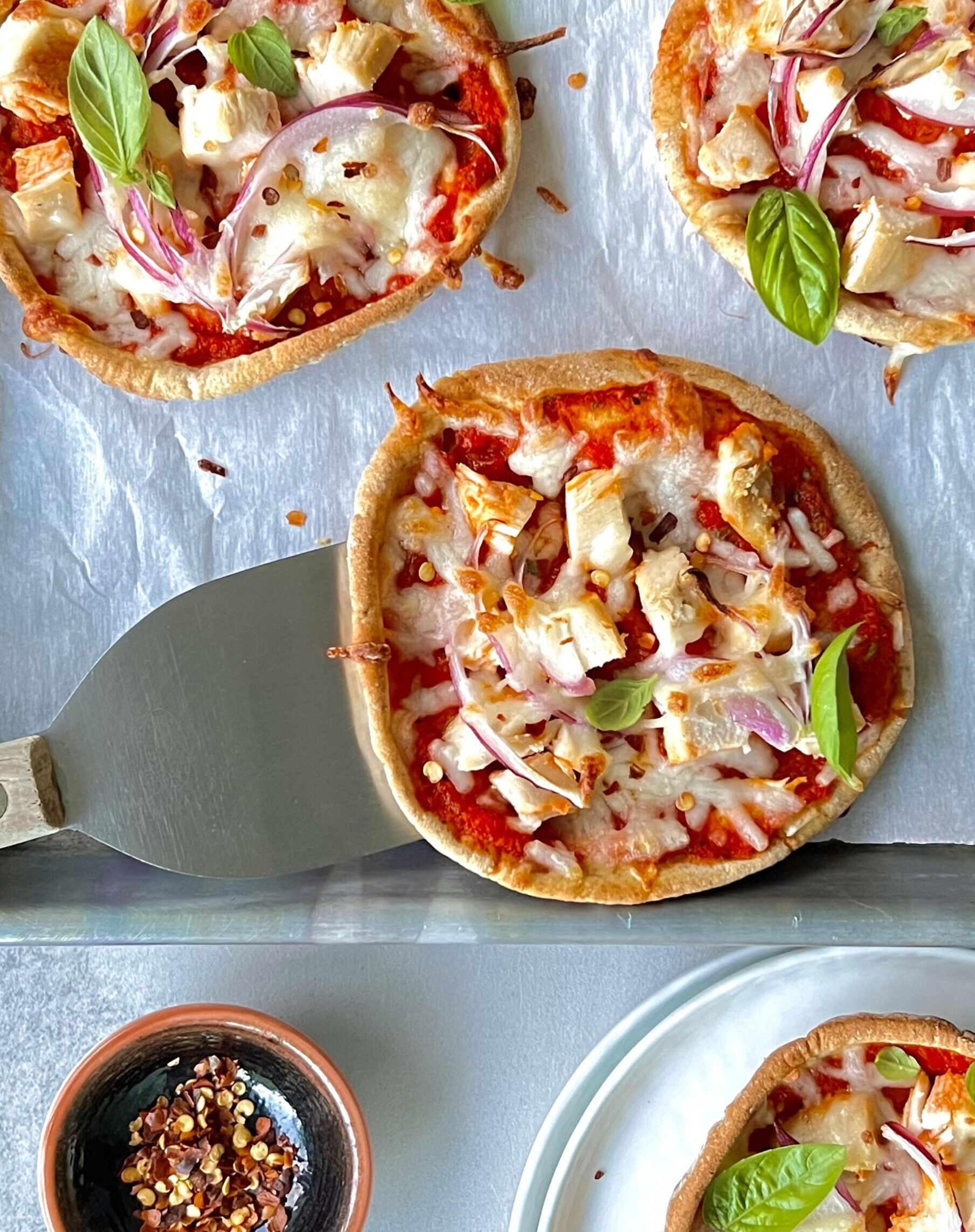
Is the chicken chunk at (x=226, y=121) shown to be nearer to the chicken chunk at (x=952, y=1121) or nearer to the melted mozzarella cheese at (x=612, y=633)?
the melted mozzarella cheese at (x=612, y=633)

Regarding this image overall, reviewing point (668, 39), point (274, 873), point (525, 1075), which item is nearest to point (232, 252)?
point (668, 39)

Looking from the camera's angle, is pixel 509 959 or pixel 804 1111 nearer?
pixel 804 1111

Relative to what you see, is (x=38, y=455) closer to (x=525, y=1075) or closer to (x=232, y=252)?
(x=232, y=252)

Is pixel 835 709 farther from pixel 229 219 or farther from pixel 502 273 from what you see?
pixel 229 219

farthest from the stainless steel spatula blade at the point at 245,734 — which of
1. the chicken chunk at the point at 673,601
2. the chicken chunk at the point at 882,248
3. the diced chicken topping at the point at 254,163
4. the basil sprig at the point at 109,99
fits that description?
the chicken chunk at the point at 882,248

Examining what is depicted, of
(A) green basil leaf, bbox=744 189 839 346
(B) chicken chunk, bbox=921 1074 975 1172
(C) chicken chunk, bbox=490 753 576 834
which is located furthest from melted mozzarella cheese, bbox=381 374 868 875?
(B) chicken chunk, bbox=921 1074 975 1172

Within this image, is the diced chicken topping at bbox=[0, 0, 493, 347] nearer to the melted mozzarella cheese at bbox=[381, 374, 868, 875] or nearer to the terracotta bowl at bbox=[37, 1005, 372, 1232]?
the melted mozzarella cheese at bbox=[381, 374, 868, 875]
